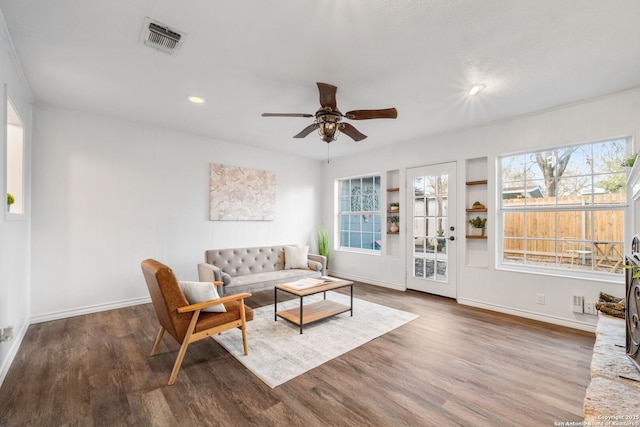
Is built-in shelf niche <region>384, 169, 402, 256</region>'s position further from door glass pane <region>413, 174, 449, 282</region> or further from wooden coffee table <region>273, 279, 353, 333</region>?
wooden coffee table <region>273, 279, 353, 333</region>

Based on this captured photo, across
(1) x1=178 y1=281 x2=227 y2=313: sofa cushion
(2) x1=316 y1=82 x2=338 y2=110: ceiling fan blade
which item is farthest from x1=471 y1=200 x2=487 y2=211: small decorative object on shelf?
(1) x1=178 y1=281 x2=227 y2=313: sofa cushion

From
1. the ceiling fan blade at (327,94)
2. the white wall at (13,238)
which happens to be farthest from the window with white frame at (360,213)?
the white wall at (13,238)

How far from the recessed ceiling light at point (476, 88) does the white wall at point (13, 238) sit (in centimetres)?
389

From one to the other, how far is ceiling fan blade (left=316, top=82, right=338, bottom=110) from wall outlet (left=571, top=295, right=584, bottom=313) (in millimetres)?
3485

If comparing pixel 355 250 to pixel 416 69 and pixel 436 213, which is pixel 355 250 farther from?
pixel 416 69

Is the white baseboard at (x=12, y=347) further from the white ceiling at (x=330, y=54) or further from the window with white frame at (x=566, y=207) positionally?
the window with white frame at (x=566, y=207)

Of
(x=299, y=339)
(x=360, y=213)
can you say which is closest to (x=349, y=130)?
(x=299, y=339)

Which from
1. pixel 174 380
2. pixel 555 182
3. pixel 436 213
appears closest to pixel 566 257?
pixel 555 182

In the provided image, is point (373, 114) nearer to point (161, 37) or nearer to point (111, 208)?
point (161, 37)

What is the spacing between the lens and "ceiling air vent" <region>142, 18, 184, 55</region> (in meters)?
2.02

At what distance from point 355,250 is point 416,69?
13.0 ft

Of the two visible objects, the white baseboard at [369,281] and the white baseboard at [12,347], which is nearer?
the white baseboard at [12,347]

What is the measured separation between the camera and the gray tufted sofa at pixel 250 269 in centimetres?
368

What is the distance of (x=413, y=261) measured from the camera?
4.82 meters
